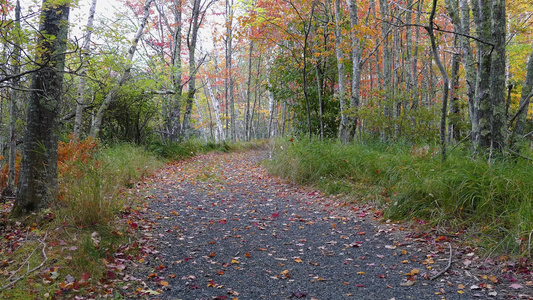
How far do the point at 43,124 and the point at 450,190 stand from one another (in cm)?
523

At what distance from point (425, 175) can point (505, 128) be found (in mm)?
1310

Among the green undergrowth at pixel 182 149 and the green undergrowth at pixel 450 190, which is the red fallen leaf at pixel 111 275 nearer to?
the green undergrowth at pixel 450 190

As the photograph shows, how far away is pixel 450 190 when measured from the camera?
167 inches

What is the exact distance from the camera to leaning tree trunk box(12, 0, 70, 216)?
3.93m

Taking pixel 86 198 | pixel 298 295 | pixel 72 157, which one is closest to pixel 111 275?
pixel 86 198

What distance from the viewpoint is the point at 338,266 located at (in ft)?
11.5

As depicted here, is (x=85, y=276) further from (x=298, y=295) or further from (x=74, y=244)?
(x=298, y=295)

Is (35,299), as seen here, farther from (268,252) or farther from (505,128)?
(505,128)

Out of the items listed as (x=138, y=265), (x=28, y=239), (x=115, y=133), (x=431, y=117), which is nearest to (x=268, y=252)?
(x=138, y=265)

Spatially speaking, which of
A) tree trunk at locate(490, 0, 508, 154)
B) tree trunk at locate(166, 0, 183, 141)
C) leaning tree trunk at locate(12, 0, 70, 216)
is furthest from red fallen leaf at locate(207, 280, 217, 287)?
tree trunk at locate(166, 0, 183, 141)

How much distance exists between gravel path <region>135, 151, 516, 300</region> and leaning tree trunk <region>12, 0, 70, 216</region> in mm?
1509

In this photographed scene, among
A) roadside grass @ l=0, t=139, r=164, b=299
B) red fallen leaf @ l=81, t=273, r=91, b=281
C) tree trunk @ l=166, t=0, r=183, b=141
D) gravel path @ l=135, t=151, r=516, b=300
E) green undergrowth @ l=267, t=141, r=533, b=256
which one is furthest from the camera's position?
tree trunk @ l=166, t=0, r=183, b=141

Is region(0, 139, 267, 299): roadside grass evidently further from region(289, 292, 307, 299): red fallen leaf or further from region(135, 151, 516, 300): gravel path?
region(289, 292, 307, 299): red fallen leaf

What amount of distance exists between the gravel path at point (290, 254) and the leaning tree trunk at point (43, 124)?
4.95 ft
